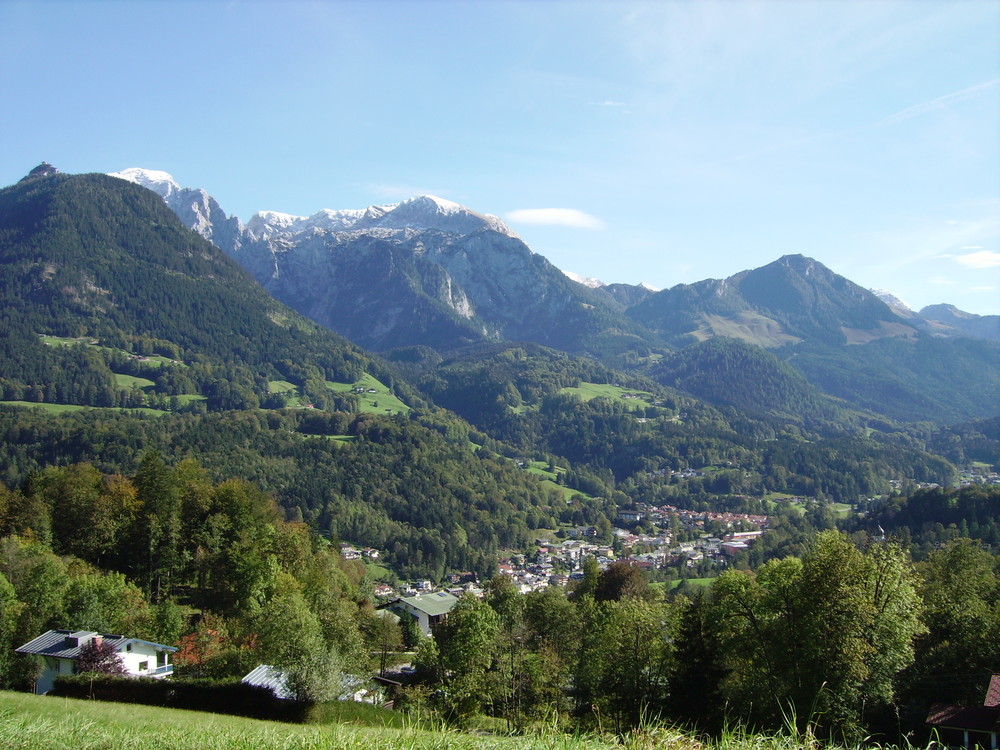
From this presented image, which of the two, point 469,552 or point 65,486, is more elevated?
point 65,486

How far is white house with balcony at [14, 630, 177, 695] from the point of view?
30.1 metres

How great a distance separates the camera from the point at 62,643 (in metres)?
31.3

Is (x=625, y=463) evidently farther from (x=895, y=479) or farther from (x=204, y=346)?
(x=204, y=346)

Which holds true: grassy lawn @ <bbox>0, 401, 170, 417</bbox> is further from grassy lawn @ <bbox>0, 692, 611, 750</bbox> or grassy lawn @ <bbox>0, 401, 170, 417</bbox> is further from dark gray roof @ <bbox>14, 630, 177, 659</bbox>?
grassy lawn @ <bbox>0, 692, 611, 750</bbox>

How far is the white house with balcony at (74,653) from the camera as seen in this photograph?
30.1 meters

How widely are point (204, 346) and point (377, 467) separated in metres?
88.8

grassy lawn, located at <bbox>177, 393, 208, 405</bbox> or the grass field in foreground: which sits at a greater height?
grassy lawn, located at <bbox>177, 393, 208, 405</bbox>

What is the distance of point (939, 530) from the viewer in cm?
8381

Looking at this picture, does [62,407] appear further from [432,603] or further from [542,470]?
[542,470]

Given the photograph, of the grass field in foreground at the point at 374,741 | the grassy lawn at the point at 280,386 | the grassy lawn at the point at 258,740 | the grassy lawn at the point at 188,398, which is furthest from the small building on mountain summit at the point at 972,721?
the grassy lawn at the point at 280,386

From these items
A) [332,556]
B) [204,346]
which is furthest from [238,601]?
[204,346]

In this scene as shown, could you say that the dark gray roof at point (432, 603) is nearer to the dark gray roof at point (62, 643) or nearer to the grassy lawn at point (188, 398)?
the dark gray roof at point (62, 643)

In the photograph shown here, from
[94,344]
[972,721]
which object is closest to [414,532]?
[972,721]

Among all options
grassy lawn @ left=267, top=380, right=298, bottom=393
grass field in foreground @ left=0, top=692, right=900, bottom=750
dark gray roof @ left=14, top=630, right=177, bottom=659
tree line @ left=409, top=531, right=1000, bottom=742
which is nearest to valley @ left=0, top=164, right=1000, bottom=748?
tree line @ left=409, top=531, right=1000, bottom=742
